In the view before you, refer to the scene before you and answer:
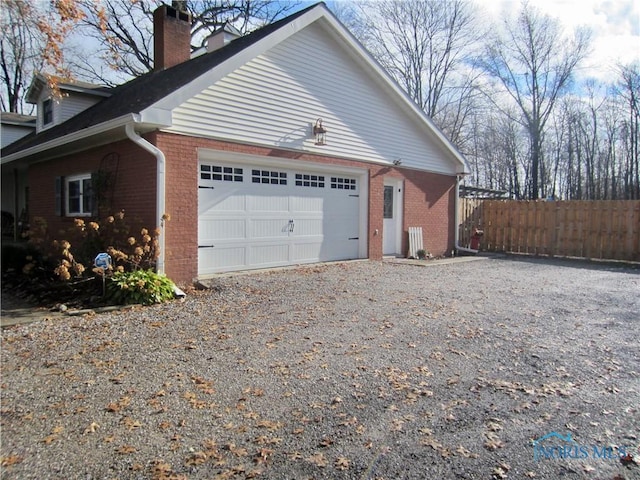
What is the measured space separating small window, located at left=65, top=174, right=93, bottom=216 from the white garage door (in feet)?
11.0

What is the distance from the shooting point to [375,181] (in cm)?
1243

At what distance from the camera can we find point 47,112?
14.2 meters

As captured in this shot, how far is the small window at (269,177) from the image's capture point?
977 centimetres

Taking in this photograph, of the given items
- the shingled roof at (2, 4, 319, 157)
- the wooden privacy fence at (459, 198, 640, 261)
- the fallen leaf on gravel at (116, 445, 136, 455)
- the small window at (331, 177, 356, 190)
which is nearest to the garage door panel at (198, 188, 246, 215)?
the shingled roof at (2, 4, 319, 157)

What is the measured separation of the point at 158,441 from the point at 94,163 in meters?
8.54

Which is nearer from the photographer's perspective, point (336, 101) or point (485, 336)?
point (485, 336)

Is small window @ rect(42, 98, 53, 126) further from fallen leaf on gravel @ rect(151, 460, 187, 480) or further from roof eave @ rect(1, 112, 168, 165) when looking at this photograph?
fallen leaf on gravel @ rect(151, 460, 187, 480)

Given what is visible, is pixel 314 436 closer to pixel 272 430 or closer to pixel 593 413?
pixel 272 430

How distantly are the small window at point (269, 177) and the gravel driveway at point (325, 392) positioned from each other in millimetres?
3591

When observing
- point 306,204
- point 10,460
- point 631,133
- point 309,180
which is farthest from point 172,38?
point 631,133

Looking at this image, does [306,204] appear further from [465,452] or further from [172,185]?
[465,452]

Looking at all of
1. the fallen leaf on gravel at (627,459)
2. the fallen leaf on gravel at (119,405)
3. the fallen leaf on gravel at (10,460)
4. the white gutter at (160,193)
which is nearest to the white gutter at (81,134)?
the white gutter at (160,193)

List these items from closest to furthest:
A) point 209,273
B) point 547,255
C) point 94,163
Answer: point 209,273 → point 94,163 → point 547,255

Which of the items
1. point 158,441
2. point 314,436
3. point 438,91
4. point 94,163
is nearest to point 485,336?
point 314,436
